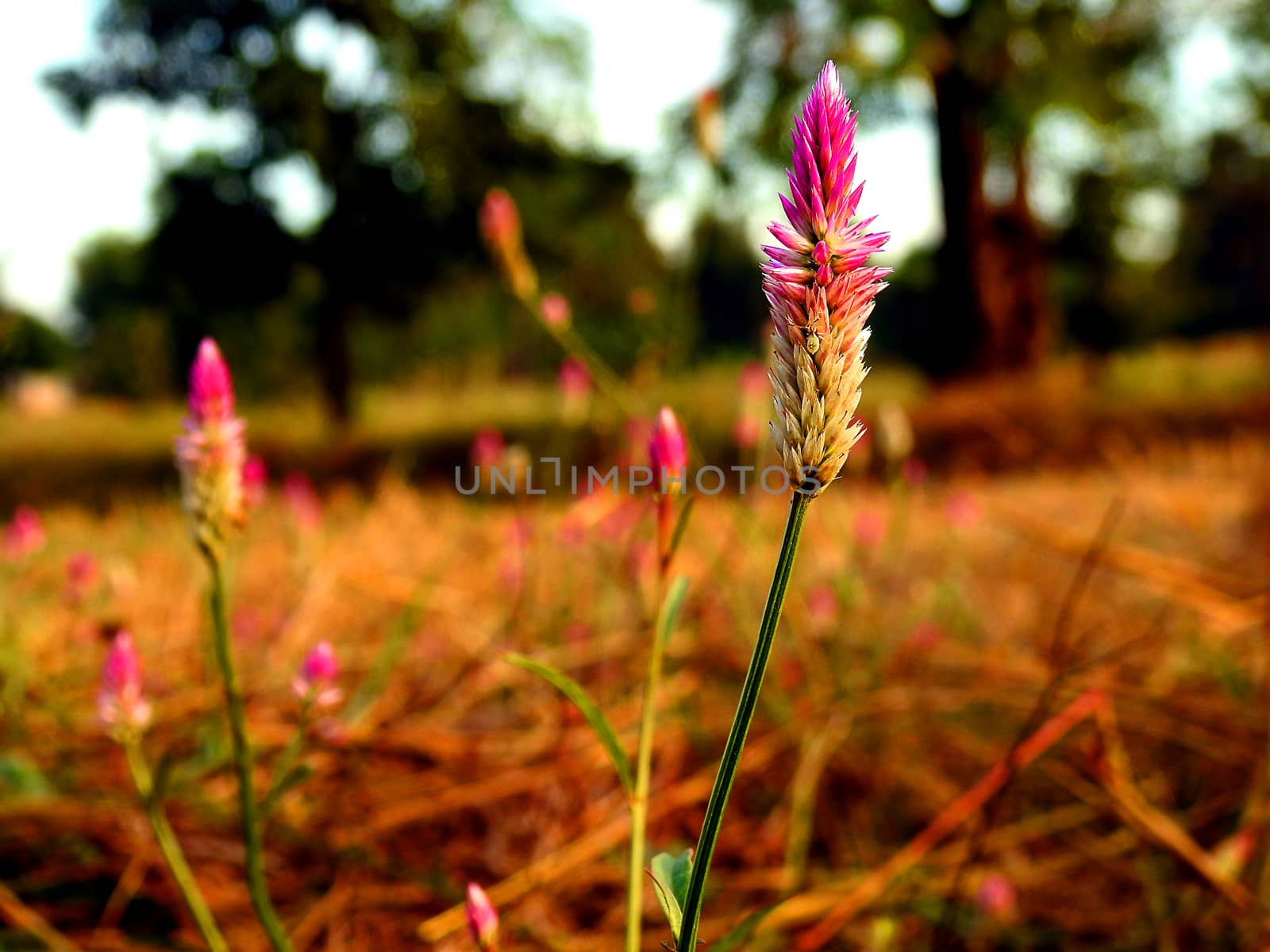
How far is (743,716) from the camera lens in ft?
0.79

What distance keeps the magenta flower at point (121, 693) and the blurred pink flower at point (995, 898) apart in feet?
1.74

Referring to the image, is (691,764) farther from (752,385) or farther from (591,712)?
(752,385)

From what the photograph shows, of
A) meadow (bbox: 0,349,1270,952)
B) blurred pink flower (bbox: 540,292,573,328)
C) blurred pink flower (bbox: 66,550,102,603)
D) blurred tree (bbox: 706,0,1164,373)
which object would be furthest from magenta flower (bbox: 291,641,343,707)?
blurred tree (bbox: 706,0,1164,373)

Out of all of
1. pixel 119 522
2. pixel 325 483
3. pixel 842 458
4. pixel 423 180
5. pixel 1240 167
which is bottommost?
pixel 325 483

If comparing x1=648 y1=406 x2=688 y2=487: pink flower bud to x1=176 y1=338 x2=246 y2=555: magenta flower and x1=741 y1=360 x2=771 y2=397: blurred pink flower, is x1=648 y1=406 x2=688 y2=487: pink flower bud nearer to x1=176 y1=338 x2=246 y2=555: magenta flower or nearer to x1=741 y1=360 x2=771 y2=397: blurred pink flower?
x1=176 y1=338 x2=246 y2=555: magenta flower

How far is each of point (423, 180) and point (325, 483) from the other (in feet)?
15.5

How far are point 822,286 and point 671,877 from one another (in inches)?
7.4

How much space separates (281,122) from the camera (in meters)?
10.4

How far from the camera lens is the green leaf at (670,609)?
39 centimetres

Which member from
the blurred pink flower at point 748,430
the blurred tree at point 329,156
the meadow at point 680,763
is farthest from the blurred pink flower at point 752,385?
the blurred tree at point 329,156

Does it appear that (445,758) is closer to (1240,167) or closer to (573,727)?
(573,727)

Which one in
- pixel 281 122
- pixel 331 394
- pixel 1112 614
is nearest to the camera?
pixel 1112 614

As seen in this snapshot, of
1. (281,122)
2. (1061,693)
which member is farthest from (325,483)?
(1061,693)

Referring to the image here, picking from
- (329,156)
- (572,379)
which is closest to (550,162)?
(329,156)
